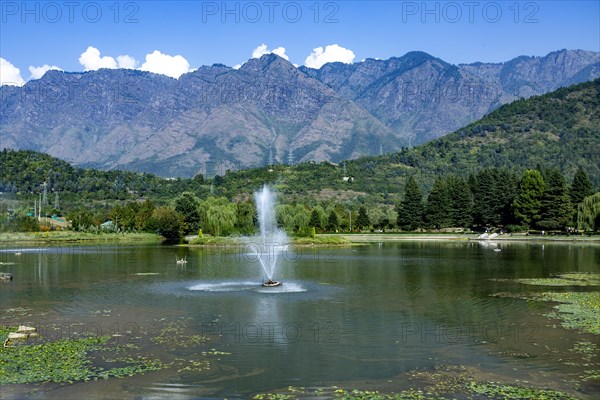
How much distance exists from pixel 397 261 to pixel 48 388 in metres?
44.1

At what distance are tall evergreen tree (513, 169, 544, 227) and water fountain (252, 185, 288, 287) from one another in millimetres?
39517

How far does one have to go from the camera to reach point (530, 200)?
→ 10150 centimetres

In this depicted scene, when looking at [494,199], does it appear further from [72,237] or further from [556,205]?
[72,237]

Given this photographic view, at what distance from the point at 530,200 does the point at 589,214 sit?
12104 millimetres

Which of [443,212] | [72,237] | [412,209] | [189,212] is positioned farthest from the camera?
[412,209]

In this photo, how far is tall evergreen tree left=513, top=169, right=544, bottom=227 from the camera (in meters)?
101

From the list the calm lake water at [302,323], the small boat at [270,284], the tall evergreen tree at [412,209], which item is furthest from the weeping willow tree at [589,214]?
the small boat at [270,284]

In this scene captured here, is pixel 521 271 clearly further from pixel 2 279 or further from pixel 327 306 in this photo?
pixel 2 279

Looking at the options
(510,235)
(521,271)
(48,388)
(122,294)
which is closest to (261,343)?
(48,388)

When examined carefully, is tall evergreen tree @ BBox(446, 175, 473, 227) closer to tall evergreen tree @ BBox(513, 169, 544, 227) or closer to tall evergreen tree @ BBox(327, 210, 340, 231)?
tall evergreen tree @ BBox(513, 169, 544, 227)

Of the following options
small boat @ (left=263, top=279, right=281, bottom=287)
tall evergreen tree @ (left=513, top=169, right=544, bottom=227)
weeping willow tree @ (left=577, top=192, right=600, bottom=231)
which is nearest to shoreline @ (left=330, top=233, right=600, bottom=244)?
weeping willow tree @ (left=577, top=192, right=600, bottom=231)

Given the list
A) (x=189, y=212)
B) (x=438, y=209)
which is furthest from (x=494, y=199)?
(x=189, y=212)

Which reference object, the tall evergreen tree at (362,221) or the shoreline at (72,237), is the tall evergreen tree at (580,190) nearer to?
the tall evergreen tree at (362,221)

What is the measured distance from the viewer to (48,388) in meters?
16.8
